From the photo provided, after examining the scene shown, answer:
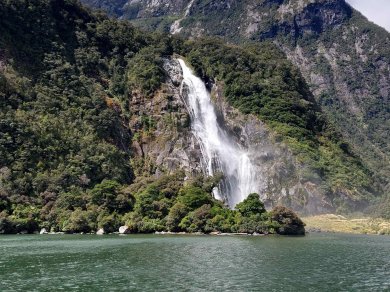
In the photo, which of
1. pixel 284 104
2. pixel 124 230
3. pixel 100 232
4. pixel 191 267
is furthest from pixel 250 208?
pixel 284 104

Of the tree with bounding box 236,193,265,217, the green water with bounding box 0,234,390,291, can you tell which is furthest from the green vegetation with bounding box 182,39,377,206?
the green water with bounding box 0,234,390,291

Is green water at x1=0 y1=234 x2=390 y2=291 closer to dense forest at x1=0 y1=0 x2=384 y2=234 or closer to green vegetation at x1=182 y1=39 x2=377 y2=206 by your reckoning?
dense forest at x1=0 y1=0 x2=384 y2=234

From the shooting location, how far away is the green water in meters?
36.2

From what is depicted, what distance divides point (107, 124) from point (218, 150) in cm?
2875

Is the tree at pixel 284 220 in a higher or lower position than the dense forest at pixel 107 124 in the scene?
lower

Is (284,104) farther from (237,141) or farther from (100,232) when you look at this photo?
(100,232)

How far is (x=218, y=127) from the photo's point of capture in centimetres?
14188

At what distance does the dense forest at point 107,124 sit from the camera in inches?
3516

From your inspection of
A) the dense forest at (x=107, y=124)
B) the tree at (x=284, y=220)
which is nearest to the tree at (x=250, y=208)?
the dense forest at (x=107, y=124)

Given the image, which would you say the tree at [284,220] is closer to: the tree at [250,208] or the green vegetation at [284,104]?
the tree at [250,208]

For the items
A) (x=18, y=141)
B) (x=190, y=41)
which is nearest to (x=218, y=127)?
(x=190, y=41)

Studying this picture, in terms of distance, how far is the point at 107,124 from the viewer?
129 m

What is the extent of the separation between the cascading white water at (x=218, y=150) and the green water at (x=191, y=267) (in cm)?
6062

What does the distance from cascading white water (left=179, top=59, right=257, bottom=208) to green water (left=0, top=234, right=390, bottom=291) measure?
2386 inches
